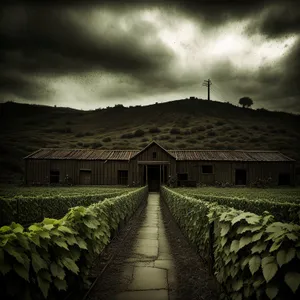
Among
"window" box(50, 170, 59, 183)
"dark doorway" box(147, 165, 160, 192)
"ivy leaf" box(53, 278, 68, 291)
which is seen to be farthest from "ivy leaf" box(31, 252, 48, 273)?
"dark doorway" box(147, 165, 160, 192)

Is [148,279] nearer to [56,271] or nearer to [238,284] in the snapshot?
[238,284]

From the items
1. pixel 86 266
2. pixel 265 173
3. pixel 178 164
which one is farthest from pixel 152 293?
pixel 265 173

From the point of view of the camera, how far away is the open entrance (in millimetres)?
39734

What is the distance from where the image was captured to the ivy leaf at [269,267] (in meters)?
2.52

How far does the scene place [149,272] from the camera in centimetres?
597

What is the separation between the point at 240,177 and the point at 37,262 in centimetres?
4406

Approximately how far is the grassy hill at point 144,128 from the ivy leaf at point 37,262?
5118 cm

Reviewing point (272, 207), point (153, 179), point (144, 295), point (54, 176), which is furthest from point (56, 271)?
point (153, 179)

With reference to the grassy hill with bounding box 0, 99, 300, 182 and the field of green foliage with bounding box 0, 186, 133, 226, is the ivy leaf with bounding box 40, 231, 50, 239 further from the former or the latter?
the grassy hill with bounding box 0, 99, 300, 182

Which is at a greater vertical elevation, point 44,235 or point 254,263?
point 44,235

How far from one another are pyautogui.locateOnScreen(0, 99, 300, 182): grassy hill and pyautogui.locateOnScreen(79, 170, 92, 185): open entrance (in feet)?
54.8

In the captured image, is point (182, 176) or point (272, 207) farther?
point (182, 176)

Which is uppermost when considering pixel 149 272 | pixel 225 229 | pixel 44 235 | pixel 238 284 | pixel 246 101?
pixel 246 101

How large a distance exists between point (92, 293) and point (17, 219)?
24.6 feet
